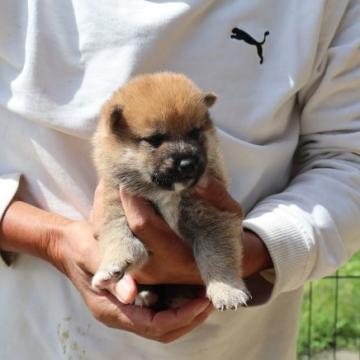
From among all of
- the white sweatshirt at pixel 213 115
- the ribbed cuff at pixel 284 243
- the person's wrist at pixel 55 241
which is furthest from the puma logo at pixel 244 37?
the person's wrist at pixel 55 241

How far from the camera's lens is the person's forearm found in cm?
203

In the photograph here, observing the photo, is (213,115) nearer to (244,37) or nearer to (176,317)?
(244,37)

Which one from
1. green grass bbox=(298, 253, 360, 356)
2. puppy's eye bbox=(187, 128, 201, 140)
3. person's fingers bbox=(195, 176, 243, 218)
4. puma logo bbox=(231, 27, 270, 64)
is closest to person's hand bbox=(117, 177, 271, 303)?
person's fingers bbox=(195, 176, 243, 218)

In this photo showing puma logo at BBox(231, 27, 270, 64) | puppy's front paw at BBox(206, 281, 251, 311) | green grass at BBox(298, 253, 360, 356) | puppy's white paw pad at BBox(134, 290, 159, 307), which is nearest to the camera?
puppy's front paw at BBox(206, 281, 251, 311)

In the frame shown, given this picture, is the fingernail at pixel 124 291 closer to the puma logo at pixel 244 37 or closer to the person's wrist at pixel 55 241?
the person's wrist at pixel 55 241

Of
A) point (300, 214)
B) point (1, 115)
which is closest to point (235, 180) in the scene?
point (300, 214)

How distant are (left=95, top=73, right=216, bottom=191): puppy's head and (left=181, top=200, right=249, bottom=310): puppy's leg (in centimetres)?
11

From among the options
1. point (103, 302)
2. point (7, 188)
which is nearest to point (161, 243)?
point (103, 302)

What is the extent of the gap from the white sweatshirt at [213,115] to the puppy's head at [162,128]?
10cm

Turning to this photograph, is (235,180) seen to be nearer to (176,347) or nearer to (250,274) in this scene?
(250,274)

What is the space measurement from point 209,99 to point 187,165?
0.19 meters

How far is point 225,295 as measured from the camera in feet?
6.07

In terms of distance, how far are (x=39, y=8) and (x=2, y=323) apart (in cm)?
81

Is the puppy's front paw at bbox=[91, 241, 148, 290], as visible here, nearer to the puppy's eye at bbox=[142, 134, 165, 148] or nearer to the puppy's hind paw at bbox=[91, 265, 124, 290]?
the puppy's hind paw at bbox=[91, 265, 124, 290]
